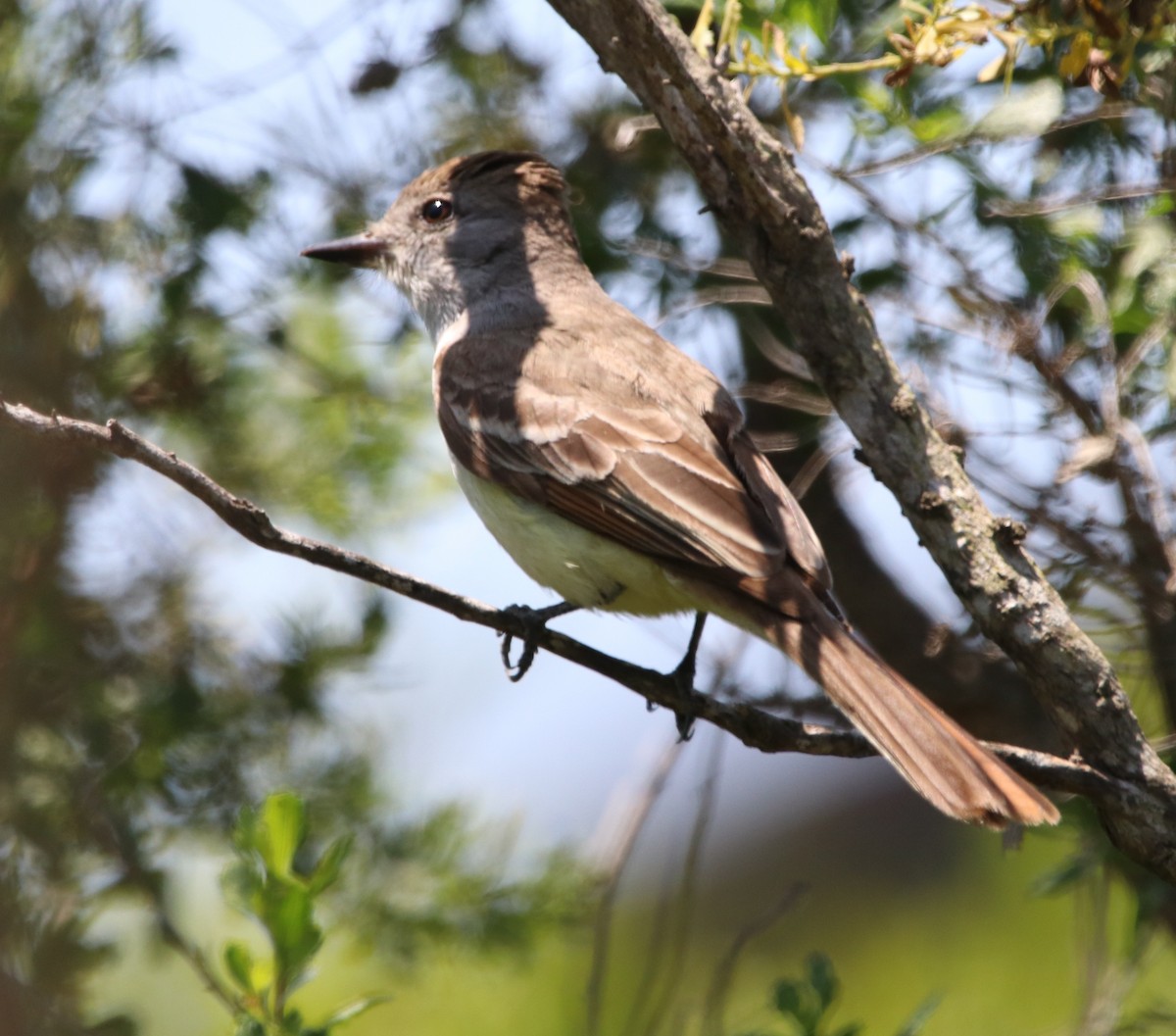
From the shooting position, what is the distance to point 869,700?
9.36 ft

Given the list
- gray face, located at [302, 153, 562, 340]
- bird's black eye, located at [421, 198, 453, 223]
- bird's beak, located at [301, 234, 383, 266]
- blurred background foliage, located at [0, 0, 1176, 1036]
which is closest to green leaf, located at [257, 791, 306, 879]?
blurred background foliage, located at [0, 0, 1176, 1036]

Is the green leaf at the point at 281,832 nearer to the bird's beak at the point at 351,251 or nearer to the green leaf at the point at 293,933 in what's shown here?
the green leaf at the point at 293,933

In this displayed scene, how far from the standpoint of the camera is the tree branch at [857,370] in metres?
2.64

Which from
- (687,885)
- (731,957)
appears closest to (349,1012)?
(731,957)

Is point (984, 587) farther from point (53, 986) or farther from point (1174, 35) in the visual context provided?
point (53, 986)

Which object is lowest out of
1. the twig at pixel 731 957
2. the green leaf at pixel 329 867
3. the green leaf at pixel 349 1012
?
the twig at pixel 731 957

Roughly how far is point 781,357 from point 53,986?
248 centimetres

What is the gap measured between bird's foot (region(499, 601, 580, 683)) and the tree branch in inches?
36.9

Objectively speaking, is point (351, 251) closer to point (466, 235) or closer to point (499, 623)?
point (466, 235)

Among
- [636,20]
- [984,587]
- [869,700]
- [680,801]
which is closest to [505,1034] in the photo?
[680,801]

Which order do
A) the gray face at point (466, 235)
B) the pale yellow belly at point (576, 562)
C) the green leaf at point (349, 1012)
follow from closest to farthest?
the green leaf at point (349, 1012) → the pale yellow belly at point (576, 562) → the gray face at point (466, 235)

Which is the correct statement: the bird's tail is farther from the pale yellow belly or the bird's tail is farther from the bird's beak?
the bird's beak

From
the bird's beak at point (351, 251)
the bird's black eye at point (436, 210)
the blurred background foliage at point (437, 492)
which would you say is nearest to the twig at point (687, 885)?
the blurred background foliage at point (437, 492)

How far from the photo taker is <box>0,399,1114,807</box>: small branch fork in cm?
257
